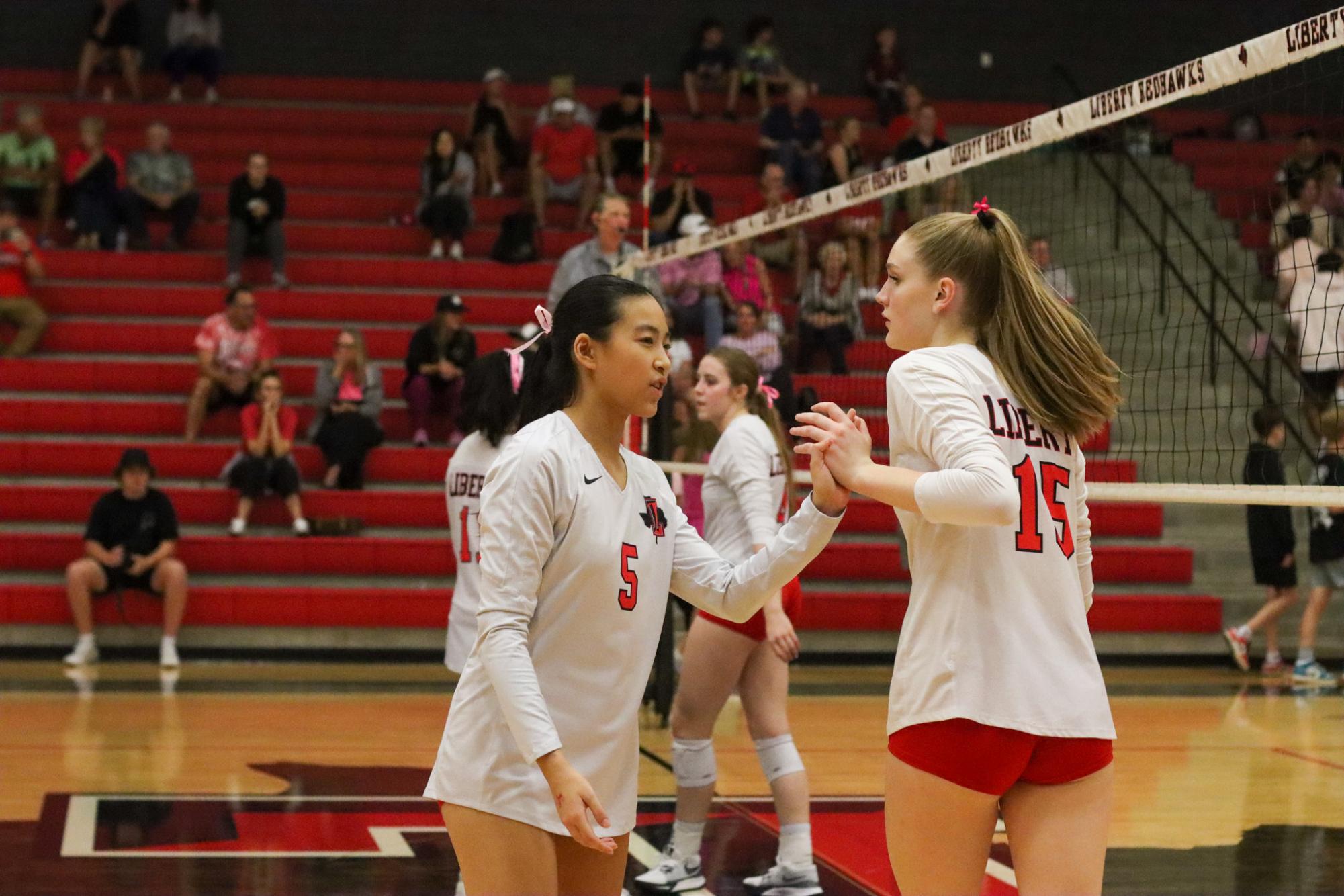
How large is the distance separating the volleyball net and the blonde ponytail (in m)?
2.88

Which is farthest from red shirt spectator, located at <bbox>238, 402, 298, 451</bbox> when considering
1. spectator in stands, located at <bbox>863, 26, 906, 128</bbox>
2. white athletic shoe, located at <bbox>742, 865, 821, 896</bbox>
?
spectator in stands, located at <bbox>863, 26, 906, 128</bbox>

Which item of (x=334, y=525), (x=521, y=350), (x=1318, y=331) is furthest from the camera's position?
(x=334, y=525)

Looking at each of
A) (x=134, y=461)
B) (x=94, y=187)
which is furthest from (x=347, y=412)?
(x=94, y=187)

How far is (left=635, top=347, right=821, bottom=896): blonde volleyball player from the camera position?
5465 mm

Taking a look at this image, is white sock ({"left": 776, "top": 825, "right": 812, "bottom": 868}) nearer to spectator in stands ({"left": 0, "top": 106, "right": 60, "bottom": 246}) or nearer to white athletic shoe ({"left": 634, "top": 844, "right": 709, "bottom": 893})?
white athletic shoe ({"left": 634, "top": 844, "right": 709, "bottom": 893})

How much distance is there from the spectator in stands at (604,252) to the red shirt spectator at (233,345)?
428 centimetres

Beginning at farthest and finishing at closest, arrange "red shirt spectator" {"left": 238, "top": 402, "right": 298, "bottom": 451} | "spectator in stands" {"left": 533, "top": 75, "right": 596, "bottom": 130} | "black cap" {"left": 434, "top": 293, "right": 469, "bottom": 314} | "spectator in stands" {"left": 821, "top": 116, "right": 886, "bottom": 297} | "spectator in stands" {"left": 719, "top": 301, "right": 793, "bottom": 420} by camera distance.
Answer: "spectator in stands" {"left": 533, "top": 75, "right": 596, "bottom": 130} < "black cap" {"left": 434, "top": 293, "right": 469, "bottom": 314} < "red shirt spectator" {"left": 238, "top": 402, "right": 298, "bottom": 451} < "spectator in stands" {"left": 821, "top": 116, "right": 886, "bottom": 297} < "spectator in stands" {"left": 719, "top": 301, "right": 793, "bottom": 420}

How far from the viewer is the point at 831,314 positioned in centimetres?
1177

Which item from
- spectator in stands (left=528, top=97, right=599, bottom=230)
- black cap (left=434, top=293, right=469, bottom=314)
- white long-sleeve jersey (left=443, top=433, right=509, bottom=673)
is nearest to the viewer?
white long-sleeve jersey (left=443, top=433, right=509, bottom=673)

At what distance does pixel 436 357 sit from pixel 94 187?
4.25m

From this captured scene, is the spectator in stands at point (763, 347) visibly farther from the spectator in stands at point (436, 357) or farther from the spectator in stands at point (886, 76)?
the spectator in stands at point (886, 76)

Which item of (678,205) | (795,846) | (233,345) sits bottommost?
(795,846)

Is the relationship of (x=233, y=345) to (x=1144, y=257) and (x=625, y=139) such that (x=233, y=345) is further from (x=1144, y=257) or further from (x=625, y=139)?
(x=1144, y=257)

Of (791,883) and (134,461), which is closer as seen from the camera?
(791,883)
